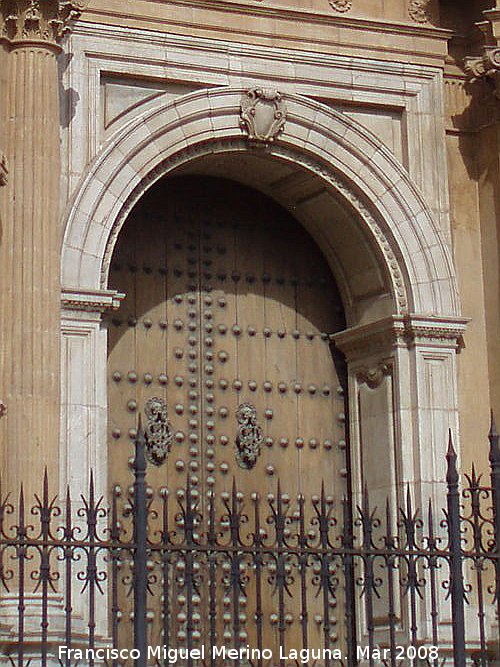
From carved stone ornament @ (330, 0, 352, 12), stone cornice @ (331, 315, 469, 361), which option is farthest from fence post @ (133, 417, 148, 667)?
carved stone ornament @ (330, 0, 352, 12)

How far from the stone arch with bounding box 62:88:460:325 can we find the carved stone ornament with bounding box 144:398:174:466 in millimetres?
1447

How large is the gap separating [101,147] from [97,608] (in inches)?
132

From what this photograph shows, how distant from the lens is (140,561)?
8992 millimetres

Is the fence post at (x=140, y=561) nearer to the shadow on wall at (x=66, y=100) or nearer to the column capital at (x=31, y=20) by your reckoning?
the shadow on wall at (x=66, y=100)

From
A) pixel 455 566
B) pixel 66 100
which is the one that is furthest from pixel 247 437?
pixel 455 566

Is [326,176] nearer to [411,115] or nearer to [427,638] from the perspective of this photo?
[411,115]

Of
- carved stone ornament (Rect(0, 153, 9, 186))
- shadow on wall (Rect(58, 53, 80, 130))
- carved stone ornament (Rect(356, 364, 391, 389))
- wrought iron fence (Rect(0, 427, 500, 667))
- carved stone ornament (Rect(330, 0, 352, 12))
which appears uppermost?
carved stone ornament (Rect(330, 0, 352, 12))

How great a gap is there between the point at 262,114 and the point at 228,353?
6.25ft

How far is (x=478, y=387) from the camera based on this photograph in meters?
12.8

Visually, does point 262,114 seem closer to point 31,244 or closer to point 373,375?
point 373,375

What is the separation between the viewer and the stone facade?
11250 millimetres

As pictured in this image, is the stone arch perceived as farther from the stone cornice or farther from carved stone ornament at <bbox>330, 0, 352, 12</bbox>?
carved stone ornament at <bbox>330, 0, 352, 12</bbox>

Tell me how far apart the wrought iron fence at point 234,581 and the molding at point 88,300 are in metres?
1.36

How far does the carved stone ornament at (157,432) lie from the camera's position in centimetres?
1229
